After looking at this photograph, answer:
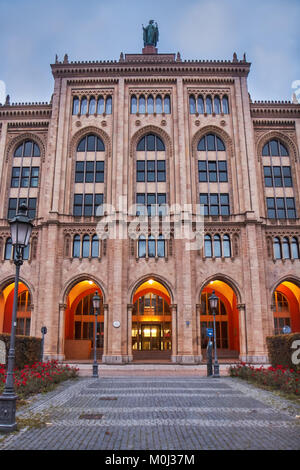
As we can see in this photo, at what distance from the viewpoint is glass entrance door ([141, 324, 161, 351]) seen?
123 feet

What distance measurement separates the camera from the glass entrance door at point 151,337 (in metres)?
37.4

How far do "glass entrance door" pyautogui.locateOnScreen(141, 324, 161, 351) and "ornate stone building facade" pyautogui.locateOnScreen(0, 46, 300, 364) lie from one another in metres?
0.11

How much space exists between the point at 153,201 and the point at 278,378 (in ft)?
68.9

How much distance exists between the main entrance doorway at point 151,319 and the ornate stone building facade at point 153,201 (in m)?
0.11

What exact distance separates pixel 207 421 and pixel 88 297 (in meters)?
30.3

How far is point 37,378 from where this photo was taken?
50.6 ft

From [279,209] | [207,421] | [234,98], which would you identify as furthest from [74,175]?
[207,421]

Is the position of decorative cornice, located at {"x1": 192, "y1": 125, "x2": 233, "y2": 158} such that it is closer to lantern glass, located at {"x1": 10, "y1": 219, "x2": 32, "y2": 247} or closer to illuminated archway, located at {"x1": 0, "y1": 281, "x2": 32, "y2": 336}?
illuminated archway, located at {"x1": 0, "y1": 281, "x2": 32, "y2": 336}

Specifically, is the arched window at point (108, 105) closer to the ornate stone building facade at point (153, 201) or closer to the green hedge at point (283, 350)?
the ornate stone building facade at point (153, 201)

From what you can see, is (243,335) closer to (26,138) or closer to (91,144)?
(91,144)

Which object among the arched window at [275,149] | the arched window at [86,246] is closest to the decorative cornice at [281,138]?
the arched window at [275,149]

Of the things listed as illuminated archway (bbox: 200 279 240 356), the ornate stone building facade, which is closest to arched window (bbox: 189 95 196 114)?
the ornate stone building facade
